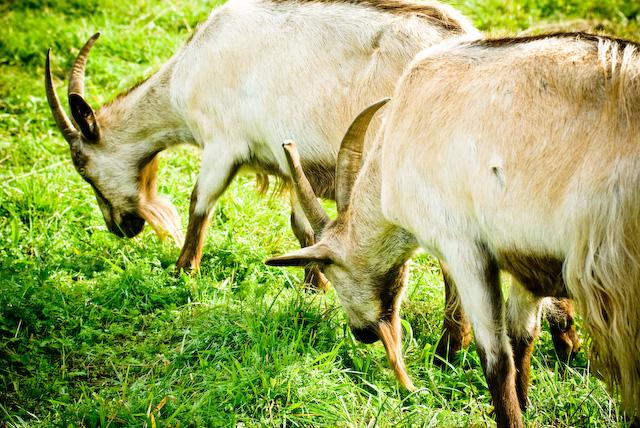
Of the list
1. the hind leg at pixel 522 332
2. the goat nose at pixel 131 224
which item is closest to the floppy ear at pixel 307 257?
the hind leg at pixel 522 332

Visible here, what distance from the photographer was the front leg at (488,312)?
354cm

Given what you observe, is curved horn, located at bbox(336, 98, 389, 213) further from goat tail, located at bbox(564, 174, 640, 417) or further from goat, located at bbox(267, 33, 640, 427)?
goat tail, located at bbox(564, 174, 640, 417)

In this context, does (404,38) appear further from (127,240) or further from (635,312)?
(127,240)

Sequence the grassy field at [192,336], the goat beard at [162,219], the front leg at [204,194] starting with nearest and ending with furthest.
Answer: the grassy field at [192,336] → the front leg at [204,194] → the goat beard at [162,219]

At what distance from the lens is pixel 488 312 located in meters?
3.58

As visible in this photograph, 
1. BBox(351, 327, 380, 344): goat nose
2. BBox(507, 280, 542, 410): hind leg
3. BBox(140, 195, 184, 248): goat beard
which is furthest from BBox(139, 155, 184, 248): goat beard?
BBox(507, 280, 542, 410): hind leg

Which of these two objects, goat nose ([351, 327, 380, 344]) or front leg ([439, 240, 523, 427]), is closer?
front leg ([439, 240, 523, 427])

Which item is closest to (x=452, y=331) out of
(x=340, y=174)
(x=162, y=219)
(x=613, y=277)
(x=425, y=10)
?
(x=340, y=174)

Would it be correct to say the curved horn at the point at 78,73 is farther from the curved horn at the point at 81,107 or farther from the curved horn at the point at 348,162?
the curved horn at the point at 348,162

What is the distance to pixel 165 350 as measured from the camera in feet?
14.6

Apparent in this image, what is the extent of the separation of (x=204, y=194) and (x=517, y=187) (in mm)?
2581

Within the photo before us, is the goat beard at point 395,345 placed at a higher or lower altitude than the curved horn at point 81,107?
lower

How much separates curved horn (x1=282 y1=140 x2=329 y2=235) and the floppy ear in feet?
0.52

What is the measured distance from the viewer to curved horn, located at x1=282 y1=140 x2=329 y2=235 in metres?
4.16
